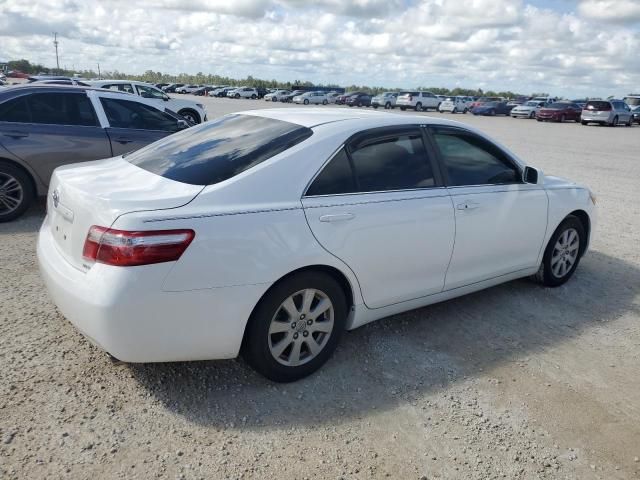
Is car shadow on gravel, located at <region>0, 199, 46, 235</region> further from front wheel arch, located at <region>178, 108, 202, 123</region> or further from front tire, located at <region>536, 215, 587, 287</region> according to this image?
front wheel arch, located at <region>178, 108, 202, 123</region>

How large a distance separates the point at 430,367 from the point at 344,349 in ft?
1.97

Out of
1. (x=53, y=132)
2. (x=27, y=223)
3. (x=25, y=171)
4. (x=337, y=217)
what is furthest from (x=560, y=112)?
(x=337, y=217)

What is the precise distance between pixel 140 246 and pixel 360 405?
154cm

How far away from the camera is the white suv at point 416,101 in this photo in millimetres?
45031

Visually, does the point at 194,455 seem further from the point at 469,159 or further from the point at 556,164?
the point at 556,164

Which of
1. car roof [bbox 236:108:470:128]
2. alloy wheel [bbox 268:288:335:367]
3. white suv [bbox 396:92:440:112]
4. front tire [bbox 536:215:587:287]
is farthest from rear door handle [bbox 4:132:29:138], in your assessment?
white suv [bbox 396:92:440:112]

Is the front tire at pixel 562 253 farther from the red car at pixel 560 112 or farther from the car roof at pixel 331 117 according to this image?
the red car at pixel 560 112

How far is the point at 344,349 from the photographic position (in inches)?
147

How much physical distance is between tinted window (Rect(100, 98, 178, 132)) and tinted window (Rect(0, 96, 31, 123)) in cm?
96

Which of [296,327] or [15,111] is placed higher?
[15,111]

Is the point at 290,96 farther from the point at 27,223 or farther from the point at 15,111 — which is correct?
the point at 27,223

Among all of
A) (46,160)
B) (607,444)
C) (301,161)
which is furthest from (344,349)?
(46,160)

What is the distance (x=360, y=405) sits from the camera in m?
3.12

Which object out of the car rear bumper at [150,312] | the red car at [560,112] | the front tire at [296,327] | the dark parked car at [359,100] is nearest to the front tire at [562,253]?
the front tire at [296,327]
